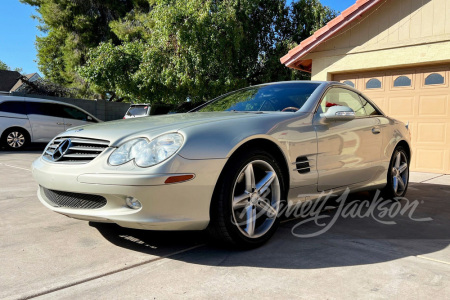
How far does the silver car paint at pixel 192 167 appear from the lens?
8.18ft

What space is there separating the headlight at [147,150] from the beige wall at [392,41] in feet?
21.9

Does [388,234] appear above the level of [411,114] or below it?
below

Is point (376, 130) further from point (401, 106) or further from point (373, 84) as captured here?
point (373, 84)

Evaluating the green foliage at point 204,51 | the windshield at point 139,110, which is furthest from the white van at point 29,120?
the green foliage at point 204,51

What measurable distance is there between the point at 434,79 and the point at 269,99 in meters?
5.31

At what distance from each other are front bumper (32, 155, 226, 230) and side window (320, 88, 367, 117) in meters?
1.81

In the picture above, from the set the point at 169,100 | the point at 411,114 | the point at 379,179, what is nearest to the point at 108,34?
the point at 169,100

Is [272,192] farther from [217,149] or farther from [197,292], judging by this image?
[197,292]

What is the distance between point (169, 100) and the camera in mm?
15852

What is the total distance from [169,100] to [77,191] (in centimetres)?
1343

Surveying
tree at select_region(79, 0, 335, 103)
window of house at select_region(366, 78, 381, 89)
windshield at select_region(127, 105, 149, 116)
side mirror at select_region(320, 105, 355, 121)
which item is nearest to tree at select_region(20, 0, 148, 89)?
tree at select_region(79, 0, 335, 103)

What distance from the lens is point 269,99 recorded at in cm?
389

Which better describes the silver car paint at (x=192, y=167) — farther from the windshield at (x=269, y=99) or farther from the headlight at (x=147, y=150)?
Answer: the windshield at (x=269, y=99)

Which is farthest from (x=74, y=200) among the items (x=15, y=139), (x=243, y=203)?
(x=15, y=139)
